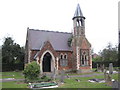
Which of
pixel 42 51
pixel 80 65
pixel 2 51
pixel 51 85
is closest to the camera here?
pixel 51 85

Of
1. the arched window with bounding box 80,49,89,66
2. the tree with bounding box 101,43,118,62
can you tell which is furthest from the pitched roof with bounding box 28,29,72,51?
the tree with bounding box 101,43,118,62

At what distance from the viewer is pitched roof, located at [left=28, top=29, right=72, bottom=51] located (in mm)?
33156

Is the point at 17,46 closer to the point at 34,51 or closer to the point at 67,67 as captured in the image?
the point at 34,51

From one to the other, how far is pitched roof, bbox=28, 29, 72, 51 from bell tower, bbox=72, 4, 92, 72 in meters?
2.41

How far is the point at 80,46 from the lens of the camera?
3388 cm

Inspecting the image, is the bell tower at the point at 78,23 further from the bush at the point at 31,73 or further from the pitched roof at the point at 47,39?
the bush at the point at 31,73

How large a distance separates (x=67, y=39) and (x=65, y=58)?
16.8 feet

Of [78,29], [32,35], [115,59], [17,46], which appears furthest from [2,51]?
[115,59]

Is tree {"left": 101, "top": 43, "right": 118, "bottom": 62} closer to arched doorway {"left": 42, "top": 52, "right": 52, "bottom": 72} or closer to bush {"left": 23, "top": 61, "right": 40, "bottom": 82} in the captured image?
arched doorway {"left": 42, "top": 52, "right": 52, "bottom": 72}

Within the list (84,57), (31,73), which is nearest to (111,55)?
(84,57)

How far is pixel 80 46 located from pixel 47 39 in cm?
727

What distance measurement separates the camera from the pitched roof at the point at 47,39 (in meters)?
33.2

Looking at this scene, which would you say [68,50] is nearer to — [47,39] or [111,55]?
[47,39]

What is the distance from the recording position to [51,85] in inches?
695
